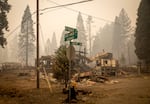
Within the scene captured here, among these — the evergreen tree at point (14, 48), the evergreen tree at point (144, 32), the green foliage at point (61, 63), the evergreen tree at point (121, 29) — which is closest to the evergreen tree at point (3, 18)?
the green foliage at point (61, 63)

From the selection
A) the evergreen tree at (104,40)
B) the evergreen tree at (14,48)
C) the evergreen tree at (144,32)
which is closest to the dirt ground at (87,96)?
the evergreen tree at (144,32)

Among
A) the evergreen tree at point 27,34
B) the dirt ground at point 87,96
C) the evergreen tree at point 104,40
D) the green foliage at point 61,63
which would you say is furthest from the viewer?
the evergreen tree at point 104,40

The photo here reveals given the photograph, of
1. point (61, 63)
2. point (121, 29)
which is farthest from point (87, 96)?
point (121, 29)

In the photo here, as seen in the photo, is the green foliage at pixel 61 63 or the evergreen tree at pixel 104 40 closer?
the green foliage at pixel 61 63

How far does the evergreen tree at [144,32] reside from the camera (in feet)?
146

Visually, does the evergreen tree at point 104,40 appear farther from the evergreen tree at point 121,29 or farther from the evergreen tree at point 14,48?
the evergreen tree at point 14,48

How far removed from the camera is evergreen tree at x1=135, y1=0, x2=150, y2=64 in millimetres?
44625

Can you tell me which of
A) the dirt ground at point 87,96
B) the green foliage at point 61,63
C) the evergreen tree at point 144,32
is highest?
the evergreen tree at point 144,32

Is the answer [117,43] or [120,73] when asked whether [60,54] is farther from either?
[117,43]

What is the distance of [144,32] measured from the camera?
A: 45.5 m

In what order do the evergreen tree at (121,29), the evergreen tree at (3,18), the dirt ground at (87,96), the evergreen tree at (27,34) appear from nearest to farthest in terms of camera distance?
the dirt ground at (87,96) → the evergreen tree at (3,18) → the evergreen tree at (27,34) → the evergreen tree at (121,29)

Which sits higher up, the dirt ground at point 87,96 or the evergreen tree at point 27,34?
the evergreen tree at point 27,34

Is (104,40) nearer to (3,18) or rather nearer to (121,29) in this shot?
(121,29)

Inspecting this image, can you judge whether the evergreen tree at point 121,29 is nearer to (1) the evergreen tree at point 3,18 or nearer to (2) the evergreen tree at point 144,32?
(2) the evergreen tree at point 144,32
